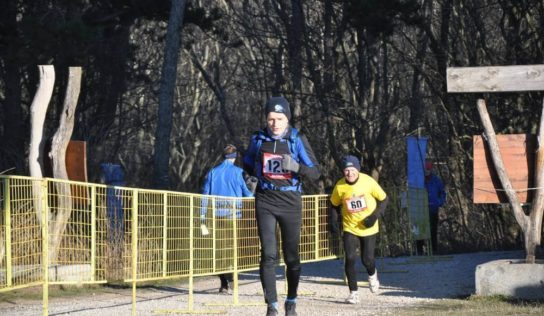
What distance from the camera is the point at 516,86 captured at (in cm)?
1320

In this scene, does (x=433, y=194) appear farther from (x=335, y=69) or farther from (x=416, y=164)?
(x=335, y=69)

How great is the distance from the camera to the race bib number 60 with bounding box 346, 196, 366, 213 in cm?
1343

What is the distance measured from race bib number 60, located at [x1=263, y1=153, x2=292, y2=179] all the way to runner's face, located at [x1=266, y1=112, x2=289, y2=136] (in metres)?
0.24

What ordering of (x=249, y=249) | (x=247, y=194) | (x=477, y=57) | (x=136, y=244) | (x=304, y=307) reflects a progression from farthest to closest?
(x=477, y=57) → (x=247, y=194) → (x=249, y=249) → (x=304, y=307) → (x=136, y=244)

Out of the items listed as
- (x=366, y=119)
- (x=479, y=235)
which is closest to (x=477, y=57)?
(x=366, y=119)

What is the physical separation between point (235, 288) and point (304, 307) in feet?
2.75

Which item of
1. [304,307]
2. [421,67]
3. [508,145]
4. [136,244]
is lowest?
[304,307]

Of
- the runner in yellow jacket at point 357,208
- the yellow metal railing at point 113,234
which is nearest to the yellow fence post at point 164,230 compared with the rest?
the yellow metal railing at point 113,234

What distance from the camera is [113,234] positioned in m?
11.5

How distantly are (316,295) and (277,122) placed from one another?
455 cm

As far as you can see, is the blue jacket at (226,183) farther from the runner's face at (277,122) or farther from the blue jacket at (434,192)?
the blue jacket at (434,192)

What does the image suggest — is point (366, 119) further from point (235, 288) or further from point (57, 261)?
point (57, 261)

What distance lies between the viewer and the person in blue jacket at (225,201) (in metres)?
12.8

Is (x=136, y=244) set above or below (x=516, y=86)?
below
